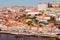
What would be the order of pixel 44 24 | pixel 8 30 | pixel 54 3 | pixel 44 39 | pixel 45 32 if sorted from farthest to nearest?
pixel 54 3 < pixel 44 24 < pixel 8 30 < pixel 45 32 < pixel 44 39

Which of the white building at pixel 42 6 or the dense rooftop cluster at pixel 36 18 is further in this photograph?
the white building at pixel 42 6

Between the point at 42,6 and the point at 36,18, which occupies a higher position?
the point at 42,6

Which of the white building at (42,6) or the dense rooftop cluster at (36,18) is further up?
the white building at (42,6)

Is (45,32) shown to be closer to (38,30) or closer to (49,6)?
(38,30)

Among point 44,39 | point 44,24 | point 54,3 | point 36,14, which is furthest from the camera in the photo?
point 54,3

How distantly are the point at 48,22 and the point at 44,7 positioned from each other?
6.80 m

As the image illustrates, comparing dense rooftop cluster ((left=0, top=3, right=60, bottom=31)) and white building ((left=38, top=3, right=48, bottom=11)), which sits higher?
white building ((left=38, top=3, right=48, bottom=11))

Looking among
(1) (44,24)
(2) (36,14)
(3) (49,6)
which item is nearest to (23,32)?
(1) (44,24)

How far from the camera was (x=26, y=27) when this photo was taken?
2023 cm

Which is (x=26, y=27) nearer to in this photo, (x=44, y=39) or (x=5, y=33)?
(x=5, y=33)

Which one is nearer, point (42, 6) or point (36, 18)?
point (36, 18)

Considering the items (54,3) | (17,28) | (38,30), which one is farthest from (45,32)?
(54,3)

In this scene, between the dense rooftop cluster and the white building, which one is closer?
the dense rooftop cluster

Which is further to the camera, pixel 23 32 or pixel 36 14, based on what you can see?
pixel 36 14
